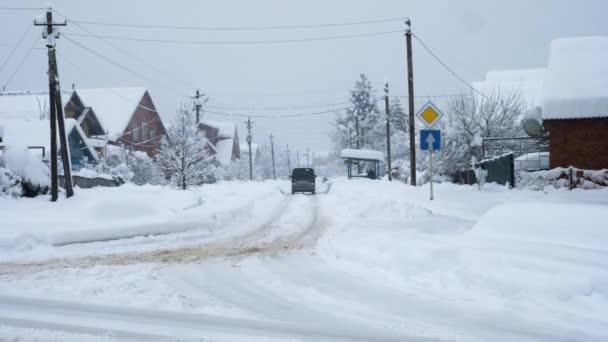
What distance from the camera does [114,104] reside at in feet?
192

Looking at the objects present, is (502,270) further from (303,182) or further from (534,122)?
(303,182)

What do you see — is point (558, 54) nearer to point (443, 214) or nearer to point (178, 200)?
point (443, 214)

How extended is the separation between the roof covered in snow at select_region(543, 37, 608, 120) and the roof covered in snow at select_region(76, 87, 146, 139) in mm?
43530

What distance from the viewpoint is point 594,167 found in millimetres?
21484

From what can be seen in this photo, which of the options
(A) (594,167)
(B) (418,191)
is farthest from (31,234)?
(A) (594,167)

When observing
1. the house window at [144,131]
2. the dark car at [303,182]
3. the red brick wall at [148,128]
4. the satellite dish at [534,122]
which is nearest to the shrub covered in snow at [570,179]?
the satellite dish at [534,122]

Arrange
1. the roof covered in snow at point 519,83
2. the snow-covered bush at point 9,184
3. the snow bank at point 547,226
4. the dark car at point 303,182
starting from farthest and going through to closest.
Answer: the dark car at point 303,182 → the roof covered in snow at point 519,83 → the snow-covered bush at point 9,184 → the snow bank at point 547,226

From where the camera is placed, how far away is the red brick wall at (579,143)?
2130cm

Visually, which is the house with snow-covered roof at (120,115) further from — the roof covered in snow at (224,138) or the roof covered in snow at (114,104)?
the roof covered in snow at (224,138)

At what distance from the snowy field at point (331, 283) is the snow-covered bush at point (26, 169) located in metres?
6.49

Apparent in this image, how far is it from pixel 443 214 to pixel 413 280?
8035mm

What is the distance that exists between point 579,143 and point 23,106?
1788 inches

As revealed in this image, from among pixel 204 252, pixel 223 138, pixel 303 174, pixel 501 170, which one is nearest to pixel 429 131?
pixel 501 170

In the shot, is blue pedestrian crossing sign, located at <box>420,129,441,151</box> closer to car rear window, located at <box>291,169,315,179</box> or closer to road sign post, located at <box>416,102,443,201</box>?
road sign post, located at <box>416,102,443,201</box>
